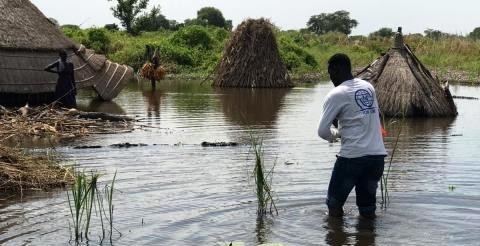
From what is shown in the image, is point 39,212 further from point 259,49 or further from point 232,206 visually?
point 259,49

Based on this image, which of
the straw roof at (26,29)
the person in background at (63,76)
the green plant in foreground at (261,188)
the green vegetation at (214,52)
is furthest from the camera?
the green vegetation at (214,52)

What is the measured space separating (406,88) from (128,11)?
33.3 meters

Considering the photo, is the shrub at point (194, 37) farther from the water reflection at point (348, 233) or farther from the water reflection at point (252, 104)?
the water reflection at point (348, 233)

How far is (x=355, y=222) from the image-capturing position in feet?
21.4

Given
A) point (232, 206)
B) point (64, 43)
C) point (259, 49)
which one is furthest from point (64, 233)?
point (259, 49)

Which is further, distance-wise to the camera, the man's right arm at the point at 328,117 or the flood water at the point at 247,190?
the flood water at the point at 247,190

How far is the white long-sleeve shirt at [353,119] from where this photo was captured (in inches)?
234

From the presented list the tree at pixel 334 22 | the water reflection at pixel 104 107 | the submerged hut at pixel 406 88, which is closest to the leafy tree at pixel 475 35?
the tree at pixel 334 22

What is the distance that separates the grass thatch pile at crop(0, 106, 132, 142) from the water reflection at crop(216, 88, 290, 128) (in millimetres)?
2587

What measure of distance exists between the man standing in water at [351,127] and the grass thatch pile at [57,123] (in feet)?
20.7

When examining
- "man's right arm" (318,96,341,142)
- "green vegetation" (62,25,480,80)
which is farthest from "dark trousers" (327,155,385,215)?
"green vegetation" (62,25,480,80)

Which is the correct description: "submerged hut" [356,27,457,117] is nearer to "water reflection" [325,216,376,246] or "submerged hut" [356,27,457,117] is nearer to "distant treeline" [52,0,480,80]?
"water reflection" [325,216,376,246]

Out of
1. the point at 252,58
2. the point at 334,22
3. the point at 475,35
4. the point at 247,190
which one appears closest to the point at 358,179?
the point at 247,190

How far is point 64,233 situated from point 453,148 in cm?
697
